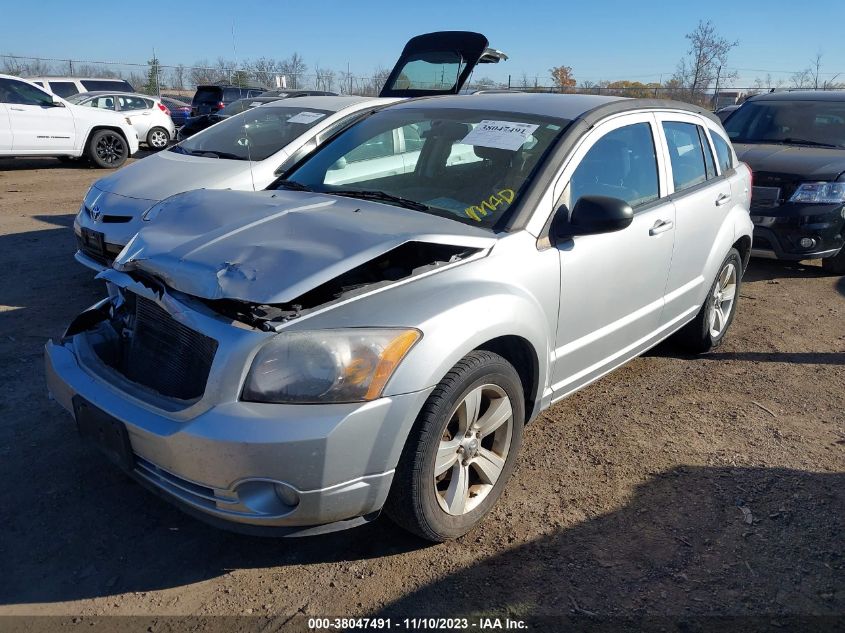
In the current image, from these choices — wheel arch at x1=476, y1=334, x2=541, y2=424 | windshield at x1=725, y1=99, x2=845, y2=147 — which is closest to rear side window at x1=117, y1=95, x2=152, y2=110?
windshield at x1=725, y1=99, x2=845, y2=147

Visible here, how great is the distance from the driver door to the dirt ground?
484 millimetres

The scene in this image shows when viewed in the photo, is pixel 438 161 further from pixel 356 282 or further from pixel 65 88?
pixel 65 88

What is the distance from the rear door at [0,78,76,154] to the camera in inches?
468

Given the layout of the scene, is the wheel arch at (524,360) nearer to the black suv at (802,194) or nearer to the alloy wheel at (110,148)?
the black suv at (802,194)

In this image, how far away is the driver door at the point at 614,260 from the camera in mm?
3283

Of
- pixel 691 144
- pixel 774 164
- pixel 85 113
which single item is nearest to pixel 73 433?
pixel 691 144

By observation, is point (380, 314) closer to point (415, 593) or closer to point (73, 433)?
point (415, 593)

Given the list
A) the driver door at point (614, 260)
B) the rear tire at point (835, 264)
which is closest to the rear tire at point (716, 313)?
the driver door at point (614, 260)

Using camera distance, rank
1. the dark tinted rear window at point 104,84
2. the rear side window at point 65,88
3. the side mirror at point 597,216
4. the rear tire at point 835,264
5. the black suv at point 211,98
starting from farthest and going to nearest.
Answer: the dark tinted rear window at point 104,84
the black suv at point 211,98
the rear side window at point 65,88
the rear tire at point 835,264
the side mirror at point 597,216

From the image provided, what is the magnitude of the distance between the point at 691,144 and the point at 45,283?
17.4 feet

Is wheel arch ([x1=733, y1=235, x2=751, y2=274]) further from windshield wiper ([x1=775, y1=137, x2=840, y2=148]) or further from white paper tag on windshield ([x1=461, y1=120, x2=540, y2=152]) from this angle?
windshield wiper ([x1=775, y1=137, x2=840, y2=148])

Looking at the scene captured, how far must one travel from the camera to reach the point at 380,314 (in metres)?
2.46

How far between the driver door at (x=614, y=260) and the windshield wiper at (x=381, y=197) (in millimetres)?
679

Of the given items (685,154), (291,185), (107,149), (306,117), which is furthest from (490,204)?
(107,149)
